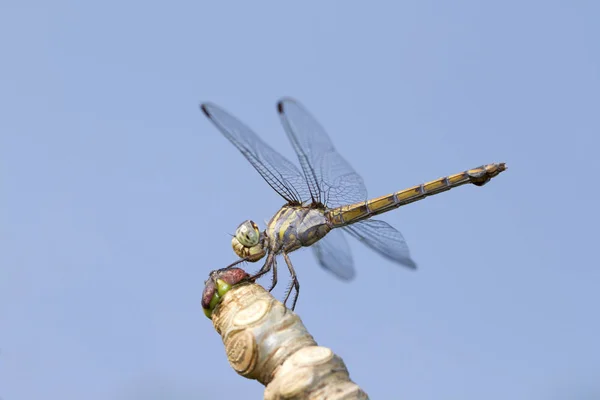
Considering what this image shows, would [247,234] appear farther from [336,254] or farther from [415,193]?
[415,193]

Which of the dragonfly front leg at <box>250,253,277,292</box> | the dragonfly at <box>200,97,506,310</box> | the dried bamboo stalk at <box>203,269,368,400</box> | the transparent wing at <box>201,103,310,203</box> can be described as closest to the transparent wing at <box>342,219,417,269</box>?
the dragonfly at <box>200,97,506,310</box>

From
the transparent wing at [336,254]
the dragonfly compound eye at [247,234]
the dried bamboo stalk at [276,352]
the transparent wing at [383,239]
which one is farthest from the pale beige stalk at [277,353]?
the transparent wing at [383,239]

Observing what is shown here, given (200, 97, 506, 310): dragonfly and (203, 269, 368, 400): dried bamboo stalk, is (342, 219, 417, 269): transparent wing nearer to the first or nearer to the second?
(200, 97, 506, 310): dragonfly

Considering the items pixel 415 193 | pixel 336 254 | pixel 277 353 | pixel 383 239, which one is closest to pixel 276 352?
pixel 277 353

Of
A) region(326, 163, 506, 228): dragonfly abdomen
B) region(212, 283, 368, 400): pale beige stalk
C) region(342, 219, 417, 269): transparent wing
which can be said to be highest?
region(326, 163, 506, 228): dragonfly abdomen

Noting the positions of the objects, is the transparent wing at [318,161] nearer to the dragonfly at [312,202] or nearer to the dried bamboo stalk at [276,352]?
the dragonfly at [312,202]

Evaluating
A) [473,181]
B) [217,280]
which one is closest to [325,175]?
[473,181]

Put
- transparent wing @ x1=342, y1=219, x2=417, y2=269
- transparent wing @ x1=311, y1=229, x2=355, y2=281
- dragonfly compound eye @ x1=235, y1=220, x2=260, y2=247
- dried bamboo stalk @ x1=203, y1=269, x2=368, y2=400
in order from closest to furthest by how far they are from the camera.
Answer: dried bamboo stalk @ x1=203, y1=269, x2=368, y2=400 < dragonfly compound eye @ x1=235, y1=220, x2=260, y2=247 < transparent wing @ x1=311, y1=229, x2=355, y2=281 < transparent wing @ x1=342, y1=219, x2=417, y2=269

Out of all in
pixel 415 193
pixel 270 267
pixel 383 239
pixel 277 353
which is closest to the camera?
pixel 277 353
